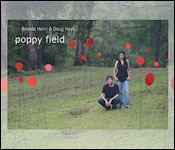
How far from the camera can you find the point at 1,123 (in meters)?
5.77

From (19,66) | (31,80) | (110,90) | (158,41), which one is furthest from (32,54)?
(158,41)

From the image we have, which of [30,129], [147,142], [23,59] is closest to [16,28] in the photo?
[23,59]

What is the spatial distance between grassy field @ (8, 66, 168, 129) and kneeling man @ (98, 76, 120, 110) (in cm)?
9

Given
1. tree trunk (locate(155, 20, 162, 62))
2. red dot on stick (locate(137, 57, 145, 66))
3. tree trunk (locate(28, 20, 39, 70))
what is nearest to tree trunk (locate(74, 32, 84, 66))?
tree trunk (locate(28, 20, 39, 70))

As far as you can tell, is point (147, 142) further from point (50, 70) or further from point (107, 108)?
point (50, 70)

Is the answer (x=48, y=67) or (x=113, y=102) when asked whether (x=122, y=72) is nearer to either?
(x=113, y=102)

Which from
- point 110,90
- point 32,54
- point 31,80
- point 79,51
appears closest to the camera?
point 110,90

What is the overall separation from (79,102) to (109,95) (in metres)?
0.56

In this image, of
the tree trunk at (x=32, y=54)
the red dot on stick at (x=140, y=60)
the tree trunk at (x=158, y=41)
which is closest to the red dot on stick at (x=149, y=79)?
the red dot on stick at (x=140, y=60)

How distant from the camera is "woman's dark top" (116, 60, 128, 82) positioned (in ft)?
16.9

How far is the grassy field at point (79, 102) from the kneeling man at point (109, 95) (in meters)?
0.09

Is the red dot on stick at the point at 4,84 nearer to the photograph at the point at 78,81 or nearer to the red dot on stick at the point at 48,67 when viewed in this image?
the photograph at the point at 78,81

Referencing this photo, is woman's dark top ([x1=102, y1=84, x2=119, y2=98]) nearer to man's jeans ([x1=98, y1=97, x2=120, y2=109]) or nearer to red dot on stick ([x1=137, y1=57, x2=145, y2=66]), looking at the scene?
man's jeans ([x1=98, y1=97, x2=120, y2=109])

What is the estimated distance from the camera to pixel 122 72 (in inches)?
204
